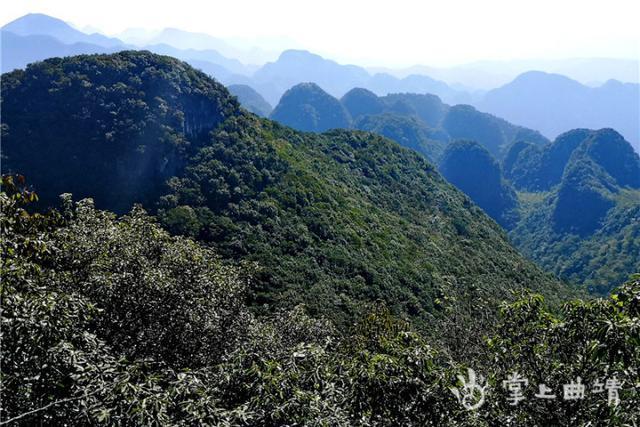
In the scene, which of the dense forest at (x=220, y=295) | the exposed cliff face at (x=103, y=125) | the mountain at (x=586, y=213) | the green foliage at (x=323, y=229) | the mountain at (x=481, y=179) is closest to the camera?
the dense forest at (x=220, y=295)

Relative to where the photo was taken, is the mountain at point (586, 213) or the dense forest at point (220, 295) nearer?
the dense forest at point (220, 295)

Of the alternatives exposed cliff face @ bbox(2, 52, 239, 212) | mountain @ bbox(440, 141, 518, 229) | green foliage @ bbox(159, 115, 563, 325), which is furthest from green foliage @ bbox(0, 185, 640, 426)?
mountain @ bbox(440, 141, 518, 229)

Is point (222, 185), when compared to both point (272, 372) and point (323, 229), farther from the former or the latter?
point (272, 372)

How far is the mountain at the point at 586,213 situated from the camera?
99.5m

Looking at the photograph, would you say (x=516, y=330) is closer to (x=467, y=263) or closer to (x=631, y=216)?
(x=467, y=263)

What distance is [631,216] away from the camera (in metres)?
111

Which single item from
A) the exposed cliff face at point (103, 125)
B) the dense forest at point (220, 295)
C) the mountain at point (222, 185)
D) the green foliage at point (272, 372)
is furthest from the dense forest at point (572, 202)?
the green foliage at point (272, 372)

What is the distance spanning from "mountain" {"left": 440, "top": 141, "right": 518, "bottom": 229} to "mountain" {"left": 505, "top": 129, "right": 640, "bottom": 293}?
6.56 m

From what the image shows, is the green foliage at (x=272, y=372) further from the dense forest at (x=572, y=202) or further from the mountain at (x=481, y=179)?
the mountain at (x=481, y=179)

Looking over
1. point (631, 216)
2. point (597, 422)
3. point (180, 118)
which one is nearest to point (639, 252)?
point (631, 216)

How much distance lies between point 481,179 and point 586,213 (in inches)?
2153

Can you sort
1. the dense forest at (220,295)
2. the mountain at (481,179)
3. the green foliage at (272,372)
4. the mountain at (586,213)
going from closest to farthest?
1. the green foliage at (272,372)
2. the dense forest at (220,295)
3. the mountain at (586,213)
4. the mountain at (481,179)

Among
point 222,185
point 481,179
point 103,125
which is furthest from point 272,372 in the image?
point 481,179

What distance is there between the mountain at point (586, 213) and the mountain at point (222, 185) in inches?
1727
